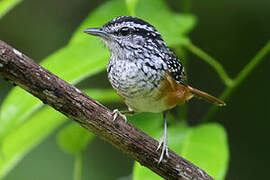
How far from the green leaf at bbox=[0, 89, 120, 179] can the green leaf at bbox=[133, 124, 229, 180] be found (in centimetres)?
70

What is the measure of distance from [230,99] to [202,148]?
2.58m

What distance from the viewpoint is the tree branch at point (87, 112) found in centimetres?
242

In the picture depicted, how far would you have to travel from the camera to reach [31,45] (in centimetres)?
595

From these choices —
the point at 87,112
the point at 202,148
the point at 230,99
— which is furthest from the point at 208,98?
the point at 230,99

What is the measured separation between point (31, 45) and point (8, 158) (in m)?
2.88

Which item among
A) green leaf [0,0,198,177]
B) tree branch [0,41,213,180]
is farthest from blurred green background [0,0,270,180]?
tree branch [0,41,213,180]

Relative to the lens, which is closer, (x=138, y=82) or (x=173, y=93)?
(x=138, y=82)

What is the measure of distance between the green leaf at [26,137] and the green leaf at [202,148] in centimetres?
70

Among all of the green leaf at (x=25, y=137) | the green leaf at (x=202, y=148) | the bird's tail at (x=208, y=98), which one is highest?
the green leaf at (x=25, y=137)

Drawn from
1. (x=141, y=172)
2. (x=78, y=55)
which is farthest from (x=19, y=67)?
(x=141, y=172)

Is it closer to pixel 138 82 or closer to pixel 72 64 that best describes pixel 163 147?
pixel 138 82

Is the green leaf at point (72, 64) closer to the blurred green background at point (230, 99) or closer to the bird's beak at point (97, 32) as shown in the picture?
the bird's beak at point (97, 32)

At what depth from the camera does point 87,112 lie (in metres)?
2.62

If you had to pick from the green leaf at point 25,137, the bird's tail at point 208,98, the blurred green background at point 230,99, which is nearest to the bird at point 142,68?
the bird's tail at point 208,98
